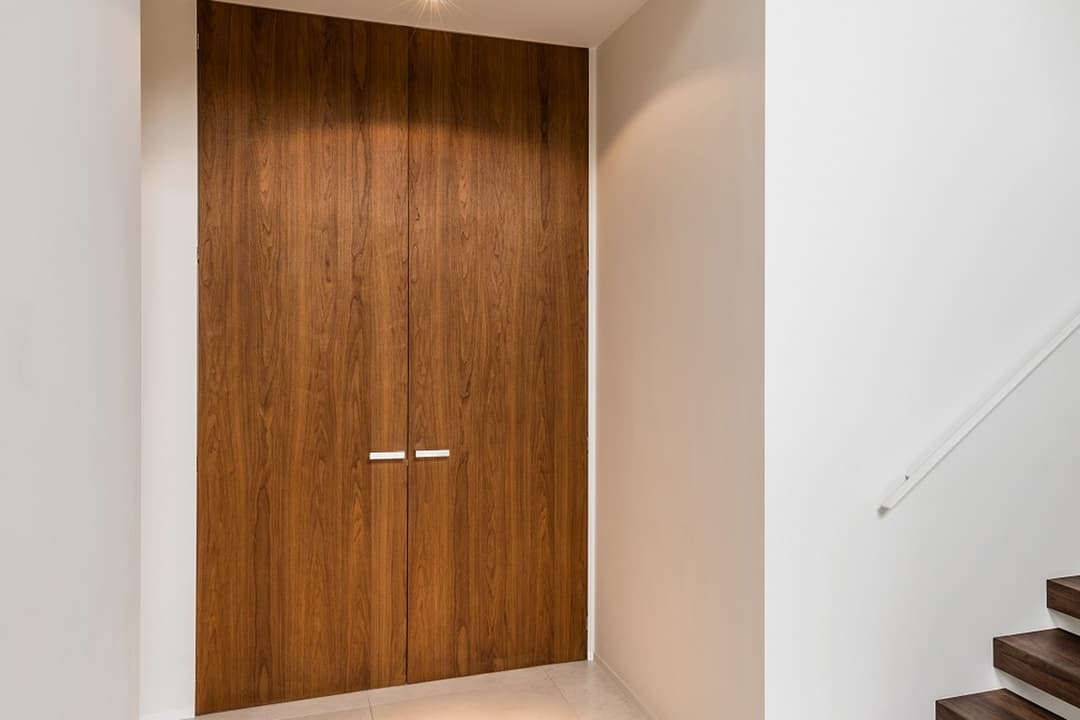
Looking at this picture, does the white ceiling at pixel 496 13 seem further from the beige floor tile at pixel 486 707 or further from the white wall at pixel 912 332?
the beige floor tile at pixel 486 707

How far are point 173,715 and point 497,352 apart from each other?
6.03 feet

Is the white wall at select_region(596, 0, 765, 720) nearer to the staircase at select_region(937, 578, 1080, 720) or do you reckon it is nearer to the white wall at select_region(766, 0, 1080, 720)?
the white wall at select_region(766, 0, 1080, 720)

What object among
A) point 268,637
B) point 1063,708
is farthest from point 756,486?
point 268,637

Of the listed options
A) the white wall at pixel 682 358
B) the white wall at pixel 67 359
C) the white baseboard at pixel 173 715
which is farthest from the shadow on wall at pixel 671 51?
the white baseboard at pixel 173 715

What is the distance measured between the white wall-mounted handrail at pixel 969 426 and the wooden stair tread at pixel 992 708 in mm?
615

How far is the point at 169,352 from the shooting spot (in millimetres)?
2557

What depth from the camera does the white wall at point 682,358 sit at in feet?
6.50

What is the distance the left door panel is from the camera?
2.60 m

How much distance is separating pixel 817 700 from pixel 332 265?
224 centimetres

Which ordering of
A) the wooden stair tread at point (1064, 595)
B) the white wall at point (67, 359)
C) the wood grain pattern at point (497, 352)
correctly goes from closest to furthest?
1. the white wall at point (67, 359)
2. the wooden stair tread at point (1064, 595)
3. the wood grain pattern at point (497, 352)

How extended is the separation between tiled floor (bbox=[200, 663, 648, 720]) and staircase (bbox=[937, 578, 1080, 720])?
1088 millimetres

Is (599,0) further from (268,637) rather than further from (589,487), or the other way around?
(268,637)

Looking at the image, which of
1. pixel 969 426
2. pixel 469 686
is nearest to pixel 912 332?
pixel 969 426

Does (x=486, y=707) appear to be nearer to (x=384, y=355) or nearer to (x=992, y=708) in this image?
(x=384, y=355)
